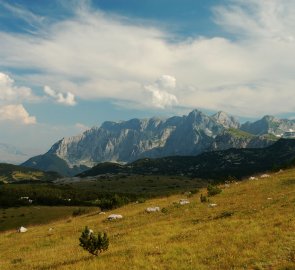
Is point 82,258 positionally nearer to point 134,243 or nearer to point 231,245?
point 134,243

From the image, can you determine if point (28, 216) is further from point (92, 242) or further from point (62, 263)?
point (92, 242)

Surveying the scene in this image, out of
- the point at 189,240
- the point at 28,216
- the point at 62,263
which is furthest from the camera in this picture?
the point at 28,216

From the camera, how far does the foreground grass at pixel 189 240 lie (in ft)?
68.4

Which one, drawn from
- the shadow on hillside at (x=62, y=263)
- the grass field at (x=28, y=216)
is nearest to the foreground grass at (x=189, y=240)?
the shadow on hillside at (x=62, y=263)

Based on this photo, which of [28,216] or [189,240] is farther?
[28,216]

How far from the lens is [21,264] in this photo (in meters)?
26.6

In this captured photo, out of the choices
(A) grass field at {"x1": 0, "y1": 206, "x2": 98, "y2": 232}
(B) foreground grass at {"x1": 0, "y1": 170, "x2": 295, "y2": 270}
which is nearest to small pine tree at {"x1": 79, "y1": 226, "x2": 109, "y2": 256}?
(B) foreground grass at {"x1": 0, "y1": 170, "x2": 295, "y2": 270}

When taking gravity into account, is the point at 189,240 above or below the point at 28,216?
above

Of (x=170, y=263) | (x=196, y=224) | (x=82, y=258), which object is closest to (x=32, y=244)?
(x=82, y=258)

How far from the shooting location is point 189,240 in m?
25.7

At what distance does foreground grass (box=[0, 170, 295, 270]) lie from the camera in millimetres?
20844

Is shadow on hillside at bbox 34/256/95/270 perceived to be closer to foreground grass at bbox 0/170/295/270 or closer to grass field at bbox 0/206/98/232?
foreground grass at bbox 0/170/295/270

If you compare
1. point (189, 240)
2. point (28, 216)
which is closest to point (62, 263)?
point (189, 240)

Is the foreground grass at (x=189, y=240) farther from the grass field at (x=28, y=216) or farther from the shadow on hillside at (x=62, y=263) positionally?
the grass field at (x=28, y=216)
